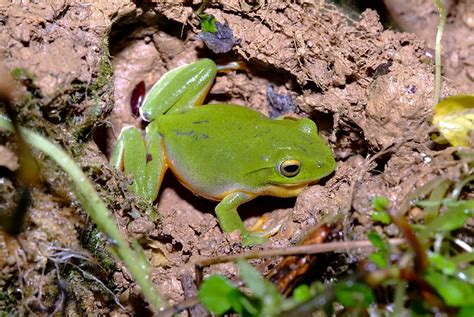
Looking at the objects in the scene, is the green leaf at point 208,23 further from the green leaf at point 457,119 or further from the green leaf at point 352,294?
the green leaf at point 352,294

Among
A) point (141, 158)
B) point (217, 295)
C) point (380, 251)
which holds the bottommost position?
point (141, 158)

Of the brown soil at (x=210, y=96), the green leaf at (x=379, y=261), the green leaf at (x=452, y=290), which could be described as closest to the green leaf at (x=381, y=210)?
the brown soil at (x=210, y=96)

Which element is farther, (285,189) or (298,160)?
(285,189)

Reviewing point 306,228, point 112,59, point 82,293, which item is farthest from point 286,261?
point 112,59

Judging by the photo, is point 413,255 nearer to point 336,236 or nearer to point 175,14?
point 336,236

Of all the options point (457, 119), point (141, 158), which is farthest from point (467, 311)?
point (141, 158)

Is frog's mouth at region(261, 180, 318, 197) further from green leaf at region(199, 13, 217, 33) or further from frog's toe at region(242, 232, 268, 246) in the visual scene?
green leaf at region(199, 13, 217, 33)

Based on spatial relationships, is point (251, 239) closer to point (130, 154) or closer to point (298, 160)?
point (298, 160)
